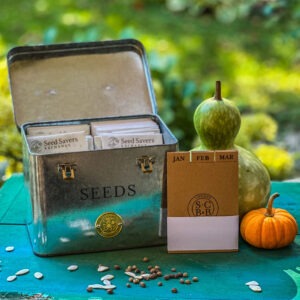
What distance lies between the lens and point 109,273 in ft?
6.07

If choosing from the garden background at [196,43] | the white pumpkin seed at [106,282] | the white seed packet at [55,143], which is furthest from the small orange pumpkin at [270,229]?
the garden background at [196,43]

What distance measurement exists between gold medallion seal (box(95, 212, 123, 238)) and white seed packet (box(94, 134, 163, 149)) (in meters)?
0.26

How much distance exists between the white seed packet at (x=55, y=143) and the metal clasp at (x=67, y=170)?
213mm

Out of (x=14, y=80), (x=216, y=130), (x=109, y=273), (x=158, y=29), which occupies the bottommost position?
(x=109, y=273)

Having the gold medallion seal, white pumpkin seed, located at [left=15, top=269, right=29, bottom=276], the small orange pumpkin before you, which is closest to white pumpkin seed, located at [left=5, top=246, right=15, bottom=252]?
white pumpkin seed, located at [left=15, top=269, right=29, bottom=276]

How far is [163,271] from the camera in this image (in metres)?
1.86

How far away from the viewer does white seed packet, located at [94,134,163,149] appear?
209 cm

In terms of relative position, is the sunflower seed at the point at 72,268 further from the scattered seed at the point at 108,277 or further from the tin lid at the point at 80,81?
the tin lid at the point at 80,81

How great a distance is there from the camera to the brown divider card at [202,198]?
6.31 ft

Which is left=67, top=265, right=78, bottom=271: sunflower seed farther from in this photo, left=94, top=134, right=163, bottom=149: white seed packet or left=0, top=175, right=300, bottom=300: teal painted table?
left=94, top=134, right=163, bottom=149: white seed packet

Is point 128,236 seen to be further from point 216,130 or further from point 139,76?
point 139,76

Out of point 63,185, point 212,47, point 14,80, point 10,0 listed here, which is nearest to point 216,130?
point 63,185

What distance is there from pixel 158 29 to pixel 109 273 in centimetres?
518

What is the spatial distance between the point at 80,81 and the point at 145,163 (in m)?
0.73
